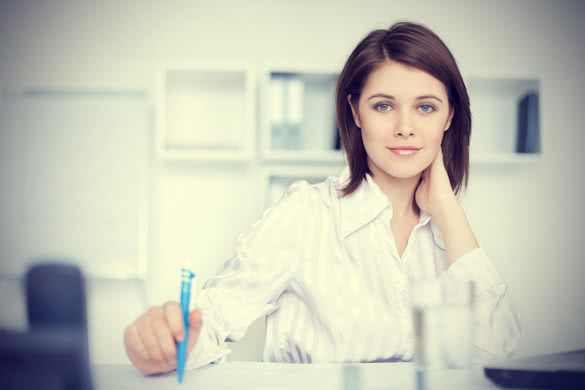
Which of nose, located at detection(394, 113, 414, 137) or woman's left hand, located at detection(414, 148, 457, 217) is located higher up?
nose, located at detection(394, 113, 414, 137)

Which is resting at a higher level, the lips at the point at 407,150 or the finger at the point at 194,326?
the lips at the point at 407,150

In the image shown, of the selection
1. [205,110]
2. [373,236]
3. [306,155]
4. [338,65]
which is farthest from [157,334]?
[338,65]

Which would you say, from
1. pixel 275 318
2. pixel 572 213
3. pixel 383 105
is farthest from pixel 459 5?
pixel 275 318

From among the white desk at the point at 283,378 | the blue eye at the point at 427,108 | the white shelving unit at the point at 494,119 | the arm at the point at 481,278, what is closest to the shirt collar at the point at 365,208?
the arm at the point at 481,278

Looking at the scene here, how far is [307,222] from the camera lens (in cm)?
106

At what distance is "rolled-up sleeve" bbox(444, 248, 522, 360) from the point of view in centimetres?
83

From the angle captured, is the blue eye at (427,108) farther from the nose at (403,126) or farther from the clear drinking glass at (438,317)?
the clear drinking glass at (438,317)

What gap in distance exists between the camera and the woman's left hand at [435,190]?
39.6 inches

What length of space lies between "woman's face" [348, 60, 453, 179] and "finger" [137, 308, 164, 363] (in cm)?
64

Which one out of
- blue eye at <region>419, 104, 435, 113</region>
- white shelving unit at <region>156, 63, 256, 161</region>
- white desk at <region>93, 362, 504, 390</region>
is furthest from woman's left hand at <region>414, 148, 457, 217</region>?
white shelving unit at <region>156, 63, 256, 161</region>

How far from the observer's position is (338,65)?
1915 mm

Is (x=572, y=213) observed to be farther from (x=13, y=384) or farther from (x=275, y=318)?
(x=13, y=384)

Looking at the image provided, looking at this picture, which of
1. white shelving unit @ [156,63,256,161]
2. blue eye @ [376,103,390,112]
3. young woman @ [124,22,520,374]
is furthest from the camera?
white shelving unit @ [156,63,256,161]

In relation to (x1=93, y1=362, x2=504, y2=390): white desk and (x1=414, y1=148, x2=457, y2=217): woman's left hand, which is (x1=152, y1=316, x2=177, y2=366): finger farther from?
(x1=414, y1=148, x2=457, y2=217): woman's left hand
